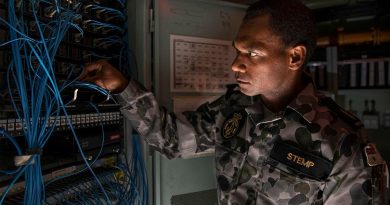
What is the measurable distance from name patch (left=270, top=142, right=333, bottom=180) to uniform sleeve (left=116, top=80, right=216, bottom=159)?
288 millimetres

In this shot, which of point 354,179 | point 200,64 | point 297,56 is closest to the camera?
point 354,179

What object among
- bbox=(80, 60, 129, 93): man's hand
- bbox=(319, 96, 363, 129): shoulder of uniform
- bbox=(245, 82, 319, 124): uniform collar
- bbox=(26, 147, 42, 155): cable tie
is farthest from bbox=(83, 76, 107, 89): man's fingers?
bbox=(319, 96, 363, 129): shoulder of uniform

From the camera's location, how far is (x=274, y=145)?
1.07 meters

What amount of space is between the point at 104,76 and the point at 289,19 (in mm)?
627

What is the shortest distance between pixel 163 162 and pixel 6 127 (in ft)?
2.07

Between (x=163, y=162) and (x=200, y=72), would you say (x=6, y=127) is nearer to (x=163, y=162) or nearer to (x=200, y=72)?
(x=163, y=162)

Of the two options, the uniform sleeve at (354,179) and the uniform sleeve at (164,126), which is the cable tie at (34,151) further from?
the uniform sleeve at (354,179)

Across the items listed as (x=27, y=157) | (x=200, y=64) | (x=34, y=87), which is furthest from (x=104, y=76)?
(x=200, y=64)

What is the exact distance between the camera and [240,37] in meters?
1.04

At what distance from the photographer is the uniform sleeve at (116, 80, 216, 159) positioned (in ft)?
3.47

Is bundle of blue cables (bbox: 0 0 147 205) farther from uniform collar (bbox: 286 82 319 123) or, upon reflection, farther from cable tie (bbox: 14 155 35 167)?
uniform collar (bbox: 286 82 319 123)

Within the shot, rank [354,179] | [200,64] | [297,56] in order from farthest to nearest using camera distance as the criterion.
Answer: [200,64]
[297,56]
[354,179]

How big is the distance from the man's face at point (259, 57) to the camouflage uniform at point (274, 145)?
0.45 feet

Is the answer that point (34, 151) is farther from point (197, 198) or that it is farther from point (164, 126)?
point (197, 198)
